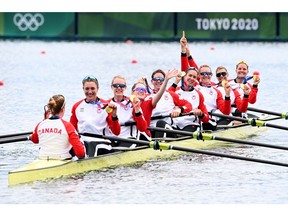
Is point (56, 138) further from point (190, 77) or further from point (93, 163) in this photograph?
point (190, 77)

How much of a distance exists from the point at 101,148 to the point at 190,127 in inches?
116

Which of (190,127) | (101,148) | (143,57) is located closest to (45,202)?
(101,148)

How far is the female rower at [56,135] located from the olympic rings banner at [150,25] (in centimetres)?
2616

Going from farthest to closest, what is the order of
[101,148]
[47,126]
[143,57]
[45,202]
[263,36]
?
[263,36] < [143,57] < [101,148] < [47,126] < [45,202]

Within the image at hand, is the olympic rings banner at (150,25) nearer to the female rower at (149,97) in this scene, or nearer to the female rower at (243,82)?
the female rower at (243,82)

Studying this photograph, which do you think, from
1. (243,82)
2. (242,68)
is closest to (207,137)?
(242,68)

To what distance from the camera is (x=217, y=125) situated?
21.0m

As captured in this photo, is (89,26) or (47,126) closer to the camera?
(47,126)

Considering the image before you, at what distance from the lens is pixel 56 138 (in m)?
16.1

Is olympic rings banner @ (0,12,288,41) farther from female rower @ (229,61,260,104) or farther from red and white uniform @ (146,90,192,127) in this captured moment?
red and white uniform @ (146,90,192,127)

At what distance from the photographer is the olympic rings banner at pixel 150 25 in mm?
42188

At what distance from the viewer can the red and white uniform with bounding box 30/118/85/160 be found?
16078mm

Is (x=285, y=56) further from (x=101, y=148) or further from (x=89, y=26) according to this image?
(x=101, y=148)

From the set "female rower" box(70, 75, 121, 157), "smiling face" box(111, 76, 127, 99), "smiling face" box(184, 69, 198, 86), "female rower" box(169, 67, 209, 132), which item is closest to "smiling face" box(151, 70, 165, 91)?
"smiling face" box(184, 69, 198, 86)
